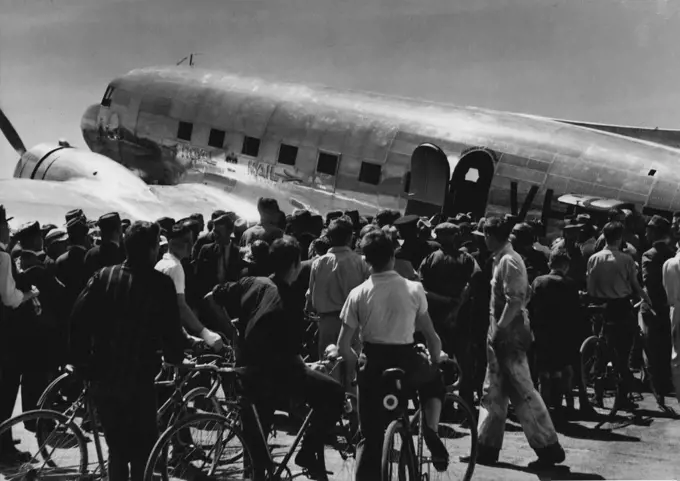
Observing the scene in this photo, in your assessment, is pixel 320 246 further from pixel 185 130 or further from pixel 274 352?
pixel 185 130

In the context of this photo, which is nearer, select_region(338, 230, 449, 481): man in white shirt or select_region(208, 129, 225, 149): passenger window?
select_region(338, 230, 449, 481): man in white shirt

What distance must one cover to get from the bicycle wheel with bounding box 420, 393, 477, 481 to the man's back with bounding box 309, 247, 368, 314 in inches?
51.5

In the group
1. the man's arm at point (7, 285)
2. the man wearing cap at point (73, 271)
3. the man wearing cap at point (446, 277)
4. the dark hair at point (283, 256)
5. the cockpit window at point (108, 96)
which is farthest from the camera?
the cockpit window at point (108, 96)

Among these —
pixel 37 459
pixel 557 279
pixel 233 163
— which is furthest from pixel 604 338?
pixel 233 163

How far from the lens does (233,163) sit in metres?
20.0

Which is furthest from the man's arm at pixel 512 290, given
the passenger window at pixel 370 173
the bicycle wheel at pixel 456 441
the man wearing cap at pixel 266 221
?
the passenger window at pixel 370 173

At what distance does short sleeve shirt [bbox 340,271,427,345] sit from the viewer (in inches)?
235

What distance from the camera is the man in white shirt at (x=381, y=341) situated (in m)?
5.92

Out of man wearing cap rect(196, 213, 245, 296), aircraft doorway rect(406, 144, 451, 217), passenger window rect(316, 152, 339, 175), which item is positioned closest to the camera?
man wearing cap rect(196, 213, 245, 296)

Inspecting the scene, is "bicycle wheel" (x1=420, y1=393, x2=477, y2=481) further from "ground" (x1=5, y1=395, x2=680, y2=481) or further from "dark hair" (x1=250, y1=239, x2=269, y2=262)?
"dark hair" (x1=250, y1=239, x2=269, y2=262)

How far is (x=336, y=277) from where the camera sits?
8414 millimetres

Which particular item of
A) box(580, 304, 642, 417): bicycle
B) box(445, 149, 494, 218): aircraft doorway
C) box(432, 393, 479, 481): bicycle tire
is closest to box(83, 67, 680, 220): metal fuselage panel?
box(445, 149, 494, 218): aircraft doorway

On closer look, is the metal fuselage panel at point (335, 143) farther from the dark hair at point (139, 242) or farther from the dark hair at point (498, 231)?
the dark hair at point (139, 242)

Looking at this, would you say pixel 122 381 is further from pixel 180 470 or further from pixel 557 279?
pixel 557 279
